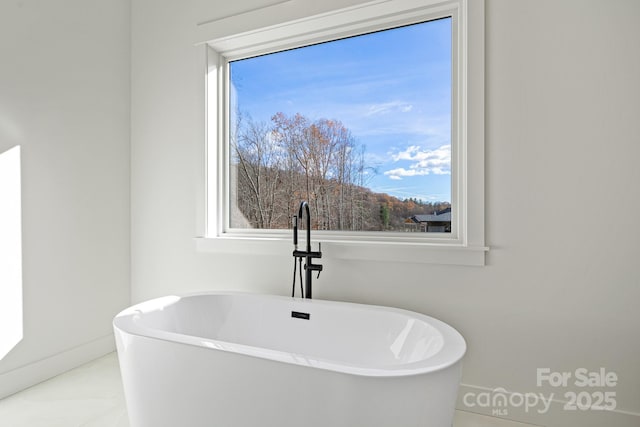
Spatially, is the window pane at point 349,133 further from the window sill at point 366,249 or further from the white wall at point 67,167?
the white wall at point 67,167

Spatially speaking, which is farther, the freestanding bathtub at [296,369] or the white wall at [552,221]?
the white wall at [552,221]

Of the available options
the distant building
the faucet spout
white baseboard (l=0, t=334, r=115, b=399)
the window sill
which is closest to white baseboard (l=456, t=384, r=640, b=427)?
the window sill

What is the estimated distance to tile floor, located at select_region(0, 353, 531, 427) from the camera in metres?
1.80

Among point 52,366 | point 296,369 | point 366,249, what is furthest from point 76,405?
point 366,249

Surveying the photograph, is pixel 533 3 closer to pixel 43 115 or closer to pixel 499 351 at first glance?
pixel 499 351

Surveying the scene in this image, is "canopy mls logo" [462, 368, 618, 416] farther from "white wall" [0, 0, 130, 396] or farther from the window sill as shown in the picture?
"white wall" [0, 0, 130, 396]

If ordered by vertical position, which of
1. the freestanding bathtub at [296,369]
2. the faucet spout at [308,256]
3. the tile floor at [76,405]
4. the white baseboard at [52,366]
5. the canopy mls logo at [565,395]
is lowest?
the tile floor at [76,405]

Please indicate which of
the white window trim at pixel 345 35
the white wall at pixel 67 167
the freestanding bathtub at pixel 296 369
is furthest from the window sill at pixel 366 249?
the white wall at pixel 67 167

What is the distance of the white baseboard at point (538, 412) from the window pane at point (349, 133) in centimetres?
86

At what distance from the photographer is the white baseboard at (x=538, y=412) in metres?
1.64

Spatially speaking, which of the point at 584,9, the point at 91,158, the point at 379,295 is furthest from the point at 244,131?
the point at 584,9

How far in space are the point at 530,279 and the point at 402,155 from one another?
3.08 ft

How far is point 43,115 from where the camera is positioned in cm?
224

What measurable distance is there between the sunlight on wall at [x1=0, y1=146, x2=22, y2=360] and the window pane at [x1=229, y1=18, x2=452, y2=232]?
4.04 ft
